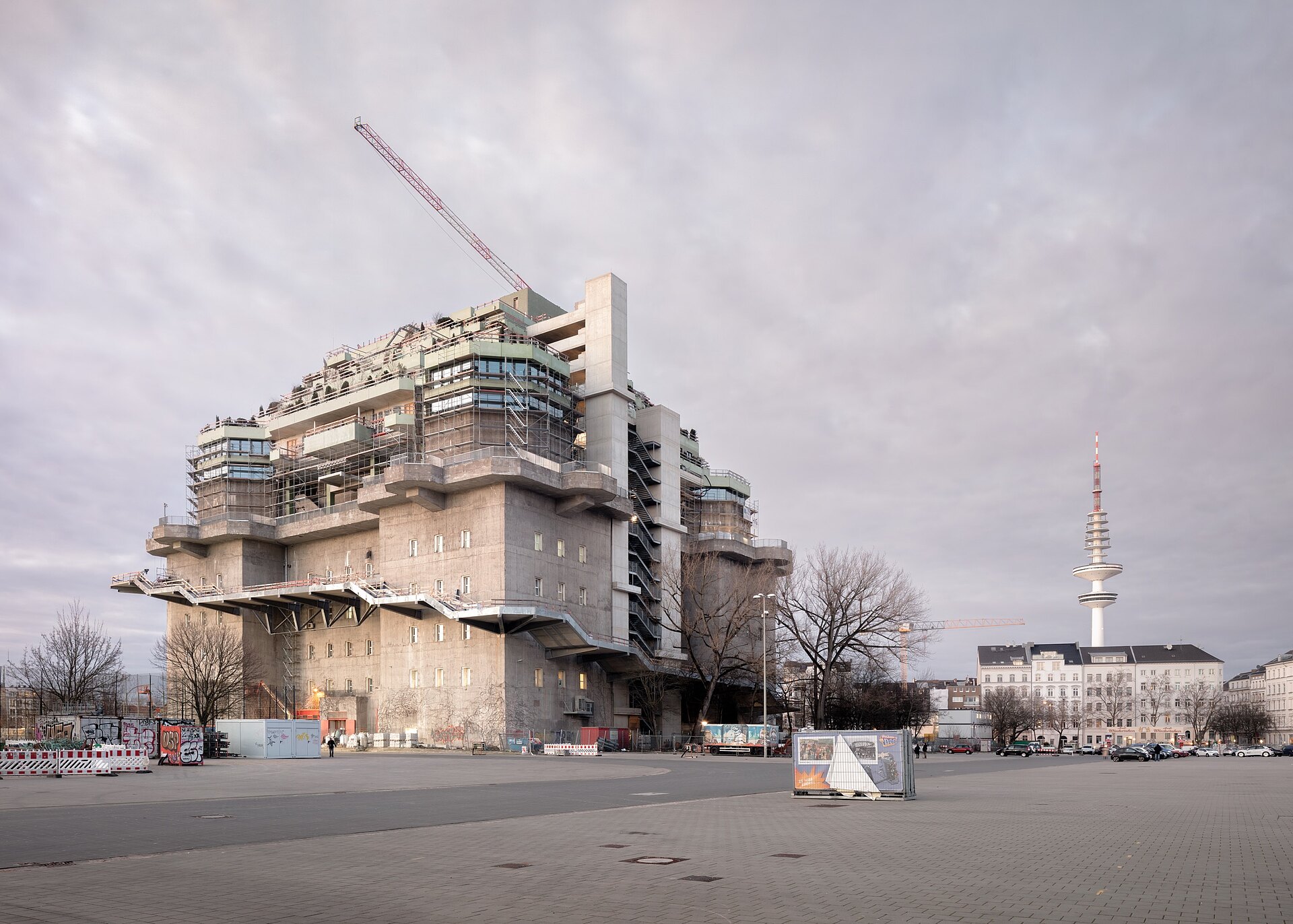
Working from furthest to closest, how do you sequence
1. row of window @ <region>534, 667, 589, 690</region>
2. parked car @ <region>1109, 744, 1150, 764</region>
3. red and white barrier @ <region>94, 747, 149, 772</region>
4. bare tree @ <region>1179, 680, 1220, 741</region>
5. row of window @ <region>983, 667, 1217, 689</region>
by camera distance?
row of window @ <region>983, 667, 1217, 689</region>
bare tree @ <region>1179, 680, 1220, 741</region>
row of window @ <region>534, 667, 589, 690</region>
parked car @ <region>1109, 744, 1150, 764</region>
red and white barrier @ <region>94, 747, 149, 772</region>

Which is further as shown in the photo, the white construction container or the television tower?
the television tower

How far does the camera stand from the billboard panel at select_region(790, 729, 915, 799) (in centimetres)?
2458

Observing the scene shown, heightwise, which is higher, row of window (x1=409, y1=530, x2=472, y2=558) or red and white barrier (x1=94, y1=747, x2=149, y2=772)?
row of window (x1=409, y1=530, x2=472, y2=558)

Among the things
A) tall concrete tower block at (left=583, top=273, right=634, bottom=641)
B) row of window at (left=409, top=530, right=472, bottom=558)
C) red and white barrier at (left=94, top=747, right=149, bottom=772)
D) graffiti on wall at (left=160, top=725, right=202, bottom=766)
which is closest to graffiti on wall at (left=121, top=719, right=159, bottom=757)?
graffiti on wall at (left=160, top=725, right=202, bottom=766)

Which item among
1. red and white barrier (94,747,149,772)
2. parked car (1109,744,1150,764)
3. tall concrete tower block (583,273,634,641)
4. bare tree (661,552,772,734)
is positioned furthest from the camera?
tall concrete tower block (583,273,634,641)

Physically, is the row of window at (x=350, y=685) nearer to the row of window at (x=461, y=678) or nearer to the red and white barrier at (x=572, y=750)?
the row of window at (x=461, y=678)

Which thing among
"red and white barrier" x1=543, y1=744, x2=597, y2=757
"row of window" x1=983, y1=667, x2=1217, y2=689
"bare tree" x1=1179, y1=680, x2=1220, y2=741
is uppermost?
"red and white barrier" x1=543, y1=744, x2=597, y2=757

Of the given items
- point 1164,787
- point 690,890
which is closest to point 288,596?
point 1164,787

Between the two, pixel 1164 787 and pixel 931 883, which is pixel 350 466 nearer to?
pixel 1164 787

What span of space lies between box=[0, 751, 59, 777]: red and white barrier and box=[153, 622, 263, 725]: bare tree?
4202 cm

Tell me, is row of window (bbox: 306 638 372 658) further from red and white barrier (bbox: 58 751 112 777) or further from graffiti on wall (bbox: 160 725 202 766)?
red and white barrier (bbox: 58 751 112 777)

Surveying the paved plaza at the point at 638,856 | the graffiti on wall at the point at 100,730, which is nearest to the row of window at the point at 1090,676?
the paved plaza at the point at 638,856

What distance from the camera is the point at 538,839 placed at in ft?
53.5

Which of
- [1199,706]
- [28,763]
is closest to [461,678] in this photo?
[28,763]
